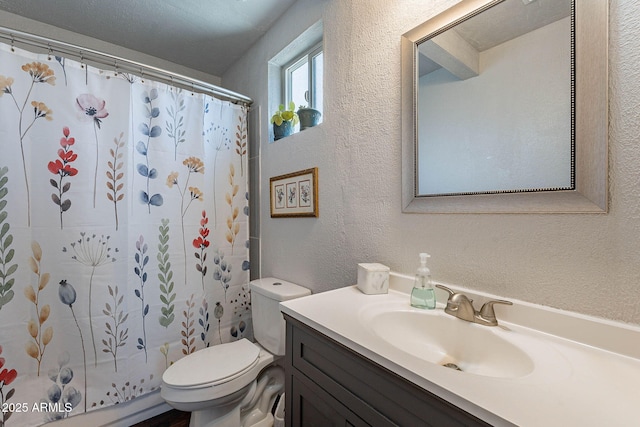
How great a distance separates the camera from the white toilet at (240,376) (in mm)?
1105

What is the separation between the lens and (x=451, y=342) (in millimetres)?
746

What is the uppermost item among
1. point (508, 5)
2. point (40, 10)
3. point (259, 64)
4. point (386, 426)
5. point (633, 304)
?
point (40, 10)

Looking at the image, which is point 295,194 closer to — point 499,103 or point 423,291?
point 423,291

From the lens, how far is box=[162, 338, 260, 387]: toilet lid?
3.69 ft

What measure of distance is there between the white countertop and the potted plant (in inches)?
46.9

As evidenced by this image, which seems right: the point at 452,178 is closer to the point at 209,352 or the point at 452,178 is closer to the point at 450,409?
the point at 450,409

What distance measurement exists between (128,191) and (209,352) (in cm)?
98

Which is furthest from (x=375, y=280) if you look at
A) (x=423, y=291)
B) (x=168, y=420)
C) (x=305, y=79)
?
(x=168, y=420)

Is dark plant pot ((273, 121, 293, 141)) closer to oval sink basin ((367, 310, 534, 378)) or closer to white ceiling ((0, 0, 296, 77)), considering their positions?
white ceiling ((0, 0, 296, 77))

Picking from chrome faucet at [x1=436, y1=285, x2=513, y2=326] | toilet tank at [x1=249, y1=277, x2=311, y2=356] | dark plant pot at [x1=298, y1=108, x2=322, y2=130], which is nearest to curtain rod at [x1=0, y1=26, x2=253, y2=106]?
dark plant pot at [x1=298, y1=108, x2=322, y2=130]

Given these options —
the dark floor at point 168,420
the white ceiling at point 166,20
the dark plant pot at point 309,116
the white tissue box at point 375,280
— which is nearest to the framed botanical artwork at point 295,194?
the dark plant pot at point 309,116

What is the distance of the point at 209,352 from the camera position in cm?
134

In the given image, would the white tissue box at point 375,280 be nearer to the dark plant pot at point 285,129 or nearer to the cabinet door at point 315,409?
the cabinet door at point 315,409

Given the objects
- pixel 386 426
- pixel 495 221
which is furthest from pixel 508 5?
pixel 386 426
